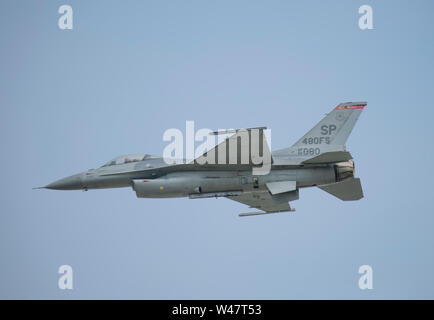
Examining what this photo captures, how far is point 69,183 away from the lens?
27.3 meters

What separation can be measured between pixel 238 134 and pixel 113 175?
5492 mm

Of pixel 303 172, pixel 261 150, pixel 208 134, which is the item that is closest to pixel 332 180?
pixel 303 172

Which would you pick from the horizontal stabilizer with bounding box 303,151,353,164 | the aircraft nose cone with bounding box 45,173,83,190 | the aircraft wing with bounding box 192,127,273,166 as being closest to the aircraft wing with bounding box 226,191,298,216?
the aircraft wing with bounding box 192,127,273,166

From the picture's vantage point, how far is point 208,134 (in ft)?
79.5

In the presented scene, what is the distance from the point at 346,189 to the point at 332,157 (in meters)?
2.50

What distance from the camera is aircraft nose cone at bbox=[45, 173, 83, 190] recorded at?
2720 centimetres

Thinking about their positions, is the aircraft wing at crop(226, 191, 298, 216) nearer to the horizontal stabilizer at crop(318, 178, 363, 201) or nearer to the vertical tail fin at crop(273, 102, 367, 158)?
the horizontal stabilizer at crop(318, 178, 363, 201)

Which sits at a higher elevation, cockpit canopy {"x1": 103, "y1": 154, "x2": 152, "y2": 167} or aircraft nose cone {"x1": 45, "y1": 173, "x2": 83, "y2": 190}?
cockpit canopy {"x1": 103, "y1": 154, "x2": 152, "y2": 167}

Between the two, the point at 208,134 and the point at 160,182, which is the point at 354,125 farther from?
the point at 160,182

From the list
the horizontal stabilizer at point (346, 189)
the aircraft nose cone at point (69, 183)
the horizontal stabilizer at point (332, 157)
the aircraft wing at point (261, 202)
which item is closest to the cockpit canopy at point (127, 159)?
the aircraft nose cone at point (69, 183)

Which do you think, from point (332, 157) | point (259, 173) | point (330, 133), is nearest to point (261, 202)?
point (259, 173)

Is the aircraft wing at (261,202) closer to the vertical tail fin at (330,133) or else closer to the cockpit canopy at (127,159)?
the vertical tail fin at (330,133)

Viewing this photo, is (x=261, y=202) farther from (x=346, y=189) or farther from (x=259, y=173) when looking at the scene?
(x=346, y=189)

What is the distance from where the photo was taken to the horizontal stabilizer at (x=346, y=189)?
84.6 feet
